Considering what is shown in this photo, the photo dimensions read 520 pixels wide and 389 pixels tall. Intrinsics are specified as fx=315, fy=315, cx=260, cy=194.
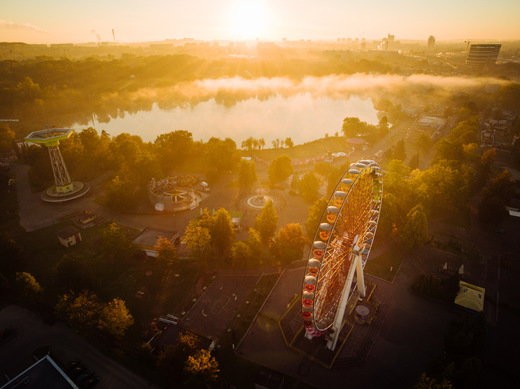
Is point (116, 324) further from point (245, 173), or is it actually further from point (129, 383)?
point (245, 173)

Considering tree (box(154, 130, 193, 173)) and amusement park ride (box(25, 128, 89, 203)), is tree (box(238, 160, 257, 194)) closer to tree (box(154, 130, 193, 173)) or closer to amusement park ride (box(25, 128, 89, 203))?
tree (box(154, 130, 193, 173))

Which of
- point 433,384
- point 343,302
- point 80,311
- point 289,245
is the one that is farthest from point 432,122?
point 80,311

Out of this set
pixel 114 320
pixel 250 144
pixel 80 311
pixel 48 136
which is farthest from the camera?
pixel 250 144

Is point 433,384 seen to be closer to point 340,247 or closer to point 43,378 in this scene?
point 340,247

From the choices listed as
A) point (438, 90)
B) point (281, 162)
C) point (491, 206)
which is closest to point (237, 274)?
point (281, 162)

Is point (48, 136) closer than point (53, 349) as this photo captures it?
No

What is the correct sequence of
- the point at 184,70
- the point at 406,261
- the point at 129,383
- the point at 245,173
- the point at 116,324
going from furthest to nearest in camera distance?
the point at 184,70
the point at 245,173
the point at 406,261
the point at 116,324
the point at 129,383

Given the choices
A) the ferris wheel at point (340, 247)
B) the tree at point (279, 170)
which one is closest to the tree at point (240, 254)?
the ferris wheel at point (340, 247)
